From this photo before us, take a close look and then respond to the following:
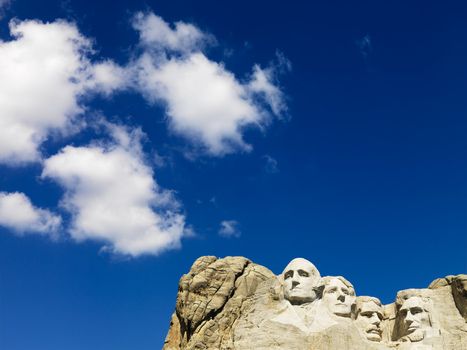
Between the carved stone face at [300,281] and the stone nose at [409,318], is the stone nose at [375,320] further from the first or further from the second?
the carved stone face at [300,281]

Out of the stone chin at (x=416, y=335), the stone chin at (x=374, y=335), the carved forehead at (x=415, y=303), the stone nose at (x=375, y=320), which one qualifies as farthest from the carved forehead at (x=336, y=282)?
the stone chin at (x=416, y=335)

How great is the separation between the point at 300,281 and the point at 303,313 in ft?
3.69

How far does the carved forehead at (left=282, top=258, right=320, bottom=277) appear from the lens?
80.7 feet

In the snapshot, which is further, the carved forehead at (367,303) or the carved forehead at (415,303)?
the carved forehead at (367,303)

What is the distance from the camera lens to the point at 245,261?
89.0ft

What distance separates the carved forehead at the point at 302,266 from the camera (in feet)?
80.7

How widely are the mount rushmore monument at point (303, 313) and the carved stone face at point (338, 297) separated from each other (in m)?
0.03

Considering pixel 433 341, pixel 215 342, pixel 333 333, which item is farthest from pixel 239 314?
pixel 433 341

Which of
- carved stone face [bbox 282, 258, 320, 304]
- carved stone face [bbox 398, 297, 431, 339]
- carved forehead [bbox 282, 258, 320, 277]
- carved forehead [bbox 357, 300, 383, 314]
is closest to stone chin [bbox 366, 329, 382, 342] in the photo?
carved forehead [bbox 357, 300, 383, 314]

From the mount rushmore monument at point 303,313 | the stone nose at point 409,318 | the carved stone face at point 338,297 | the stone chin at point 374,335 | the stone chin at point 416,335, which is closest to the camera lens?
the mount rushmore monument at point 303,313

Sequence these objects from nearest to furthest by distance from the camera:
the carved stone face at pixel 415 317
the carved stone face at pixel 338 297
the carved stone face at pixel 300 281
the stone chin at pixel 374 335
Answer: the carved stone face at pixel 415 317
the stone chin at pixel 374 335
the carved stone face at pixel 338 297
the carved stone face at pixel 300 281

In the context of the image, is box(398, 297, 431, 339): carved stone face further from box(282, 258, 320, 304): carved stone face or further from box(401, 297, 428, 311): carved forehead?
box(282, 258, 320, 304): carved stone face

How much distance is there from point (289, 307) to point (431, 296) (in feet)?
15.5

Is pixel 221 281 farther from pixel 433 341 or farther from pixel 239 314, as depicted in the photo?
pixel 433 341
